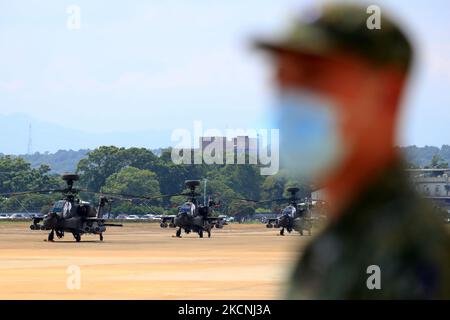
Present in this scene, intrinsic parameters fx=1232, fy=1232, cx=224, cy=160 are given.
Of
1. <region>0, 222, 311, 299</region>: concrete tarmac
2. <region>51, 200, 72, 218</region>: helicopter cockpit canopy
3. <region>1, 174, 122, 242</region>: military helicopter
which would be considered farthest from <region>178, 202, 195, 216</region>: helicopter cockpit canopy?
<region>0, 222, 311, 299</region>: concrete tarmac

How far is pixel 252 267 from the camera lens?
46281mm

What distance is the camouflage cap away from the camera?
126 inches

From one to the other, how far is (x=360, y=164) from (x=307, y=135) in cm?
20

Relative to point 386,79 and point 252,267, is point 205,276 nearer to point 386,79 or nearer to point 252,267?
point 252,267

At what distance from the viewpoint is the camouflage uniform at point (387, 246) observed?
321 centimetres

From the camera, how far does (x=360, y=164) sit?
10.5 feet

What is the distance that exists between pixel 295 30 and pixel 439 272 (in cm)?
74

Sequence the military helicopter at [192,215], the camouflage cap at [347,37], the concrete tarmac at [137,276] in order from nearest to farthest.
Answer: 1. the camouflage cap at [347,37]
2. the concrete tarmac at [137,276]
3. the military helicopter at [192,215]

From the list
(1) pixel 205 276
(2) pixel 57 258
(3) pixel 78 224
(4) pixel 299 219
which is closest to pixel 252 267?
(1) pixel 205 276

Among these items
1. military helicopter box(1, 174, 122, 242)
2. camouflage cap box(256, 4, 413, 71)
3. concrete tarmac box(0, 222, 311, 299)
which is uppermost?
camouflage cap box(256, 4, 413, 71)

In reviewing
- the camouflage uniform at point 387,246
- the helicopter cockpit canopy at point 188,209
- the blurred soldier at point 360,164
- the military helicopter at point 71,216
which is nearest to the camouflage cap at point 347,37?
the blurred soldier at point 360,164

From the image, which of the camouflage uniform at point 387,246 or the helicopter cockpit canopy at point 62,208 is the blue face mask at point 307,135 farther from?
the helicopter cockpit canopy at point 62,208

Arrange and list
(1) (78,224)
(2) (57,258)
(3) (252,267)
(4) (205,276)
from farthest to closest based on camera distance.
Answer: (1) (78,224), (2) (57,258), (3) (252,267), (4) (205,276)

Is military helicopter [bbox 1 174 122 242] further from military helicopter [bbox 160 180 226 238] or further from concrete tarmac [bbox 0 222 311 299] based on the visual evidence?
concrete tarmac [bbox 0 222 311 299]
